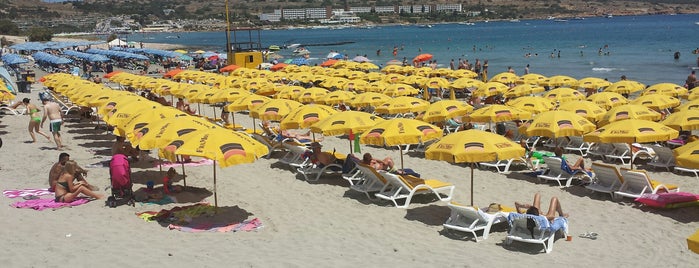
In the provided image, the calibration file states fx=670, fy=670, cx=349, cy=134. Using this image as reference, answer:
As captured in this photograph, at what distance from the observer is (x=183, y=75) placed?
28219 mm

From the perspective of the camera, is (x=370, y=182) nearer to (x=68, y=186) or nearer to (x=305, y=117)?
(x=305, y=117)

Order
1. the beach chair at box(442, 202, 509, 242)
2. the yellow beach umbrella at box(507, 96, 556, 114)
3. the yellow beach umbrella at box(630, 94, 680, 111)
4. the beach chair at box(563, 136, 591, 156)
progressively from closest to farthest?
the beach chair at box(442, 202, 509, 242)
the beach chair at box(563, 136, 591, 156)
the yellow beach umbrella at box(507, 96, 556, 114)
the yellow beach umbrella at box(630, 94, 680, 111)

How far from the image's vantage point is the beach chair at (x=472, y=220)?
8.34m

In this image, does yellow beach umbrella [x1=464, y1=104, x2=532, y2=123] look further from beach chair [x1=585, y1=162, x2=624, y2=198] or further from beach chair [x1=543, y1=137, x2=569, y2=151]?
beach chair [x1=585, y1=162, x2=624, y2=198]

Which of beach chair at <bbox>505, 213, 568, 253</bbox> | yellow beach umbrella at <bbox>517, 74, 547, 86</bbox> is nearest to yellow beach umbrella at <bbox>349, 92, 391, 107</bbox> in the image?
yellow beach umbrella at <bbox>517, 74, 547, 86</bbox>

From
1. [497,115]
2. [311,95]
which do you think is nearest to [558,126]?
[497,115]

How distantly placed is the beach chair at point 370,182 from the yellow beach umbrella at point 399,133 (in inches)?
16.5

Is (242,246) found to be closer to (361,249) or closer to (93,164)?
(361,249)

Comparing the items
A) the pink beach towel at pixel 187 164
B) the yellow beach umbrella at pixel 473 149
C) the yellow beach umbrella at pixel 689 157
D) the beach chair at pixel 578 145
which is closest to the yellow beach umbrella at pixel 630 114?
the beach chair at pixel 578 145

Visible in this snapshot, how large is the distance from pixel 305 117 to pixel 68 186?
4.15 metres

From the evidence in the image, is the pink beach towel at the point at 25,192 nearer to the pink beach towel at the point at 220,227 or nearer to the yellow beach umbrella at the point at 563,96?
the pink beach towel at the point at 220,227

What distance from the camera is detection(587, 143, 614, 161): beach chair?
13398mm

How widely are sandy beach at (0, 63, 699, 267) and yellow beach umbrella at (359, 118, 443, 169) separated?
3.05 feet

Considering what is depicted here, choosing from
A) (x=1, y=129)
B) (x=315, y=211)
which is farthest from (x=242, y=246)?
(x=1, y=129)
